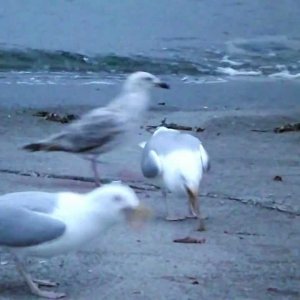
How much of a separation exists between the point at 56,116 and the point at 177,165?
3.99 metres

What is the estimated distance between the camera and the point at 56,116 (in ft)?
34.5

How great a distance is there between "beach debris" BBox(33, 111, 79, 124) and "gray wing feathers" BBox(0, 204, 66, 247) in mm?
5278

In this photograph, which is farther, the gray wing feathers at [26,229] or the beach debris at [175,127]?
the beach debris at [175,127]

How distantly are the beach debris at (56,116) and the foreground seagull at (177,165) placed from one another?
3.43 meters

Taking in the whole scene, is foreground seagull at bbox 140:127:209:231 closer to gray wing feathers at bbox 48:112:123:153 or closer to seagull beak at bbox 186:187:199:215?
seagull beak at bbox 186:187:199:215

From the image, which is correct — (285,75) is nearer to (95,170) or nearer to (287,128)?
(287,128)

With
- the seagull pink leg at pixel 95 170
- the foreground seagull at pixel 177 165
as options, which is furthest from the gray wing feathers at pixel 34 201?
the seagull pink leg at pixel 95 170

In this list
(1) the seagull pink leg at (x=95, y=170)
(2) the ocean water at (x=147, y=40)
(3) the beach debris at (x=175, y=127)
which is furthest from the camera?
(2) the ocean water at (x=147, y=40)

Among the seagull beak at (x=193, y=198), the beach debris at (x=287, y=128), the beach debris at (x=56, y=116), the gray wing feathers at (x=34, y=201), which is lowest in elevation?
the beach debris at (x=56, y=116)

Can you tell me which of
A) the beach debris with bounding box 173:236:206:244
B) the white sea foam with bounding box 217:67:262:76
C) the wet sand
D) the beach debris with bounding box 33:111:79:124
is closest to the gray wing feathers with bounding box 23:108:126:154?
the wet sand

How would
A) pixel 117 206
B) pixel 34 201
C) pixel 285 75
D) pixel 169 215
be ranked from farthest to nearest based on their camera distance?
pixel 285 75
pixel 169 215
pixel 34 201
pixel 117 206

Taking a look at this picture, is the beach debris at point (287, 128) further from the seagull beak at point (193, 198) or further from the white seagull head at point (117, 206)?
the white seagull head at point (117, 206)

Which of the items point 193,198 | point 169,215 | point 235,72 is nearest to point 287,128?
point 169,215

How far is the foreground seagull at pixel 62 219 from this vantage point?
498cm
